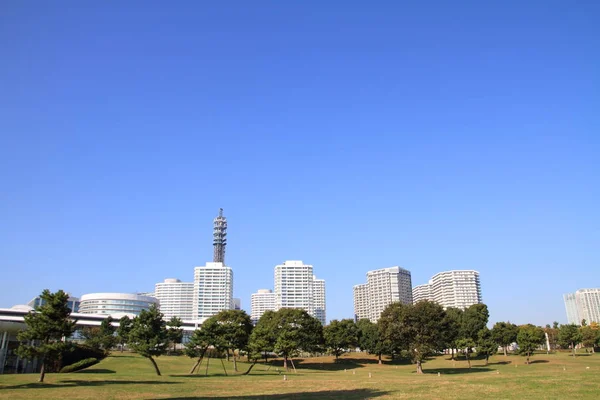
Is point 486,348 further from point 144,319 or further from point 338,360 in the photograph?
point 144,319

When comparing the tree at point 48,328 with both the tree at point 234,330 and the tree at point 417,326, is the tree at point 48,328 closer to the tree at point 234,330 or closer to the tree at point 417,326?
the tree at point 234,330

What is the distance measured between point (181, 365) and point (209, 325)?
20003 millimetres

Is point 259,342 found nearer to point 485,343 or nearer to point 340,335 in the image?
point 340,335

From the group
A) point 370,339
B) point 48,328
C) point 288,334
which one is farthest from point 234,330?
point 48,328

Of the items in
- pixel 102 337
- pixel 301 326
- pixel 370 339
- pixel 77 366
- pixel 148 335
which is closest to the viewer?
pixel 148 335

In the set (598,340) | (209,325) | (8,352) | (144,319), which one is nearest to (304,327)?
(209,325)

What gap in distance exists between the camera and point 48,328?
43875 millimetres

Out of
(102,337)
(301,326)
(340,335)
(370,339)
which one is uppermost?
Result: (301,326)

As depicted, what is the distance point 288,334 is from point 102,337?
172ft

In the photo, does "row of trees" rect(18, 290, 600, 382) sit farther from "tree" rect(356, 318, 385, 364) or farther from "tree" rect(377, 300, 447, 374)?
"tree" rect(356, 318, 385, 364)

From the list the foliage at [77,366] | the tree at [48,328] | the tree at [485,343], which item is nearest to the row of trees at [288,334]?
the tree at [48,328]

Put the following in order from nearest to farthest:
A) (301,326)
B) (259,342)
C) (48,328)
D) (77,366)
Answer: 1. (48,328)
2. (77,366)
3. (259,342)
4. (301,326)

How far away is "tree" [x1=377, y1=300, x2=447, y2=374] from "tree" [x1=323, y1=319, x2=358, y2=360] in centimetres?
3747

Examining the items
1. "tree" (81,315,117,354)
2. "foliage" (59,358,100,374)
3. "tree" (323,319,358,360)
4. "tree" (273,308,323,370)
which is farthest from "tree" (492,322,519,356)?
"tree" (81,315,117,354)
